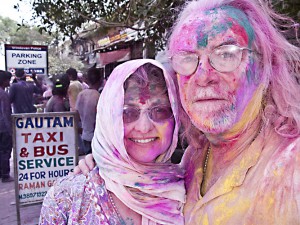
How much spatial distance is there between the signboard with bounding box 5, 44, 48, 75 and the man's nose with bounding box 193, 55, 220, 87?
6.65 m

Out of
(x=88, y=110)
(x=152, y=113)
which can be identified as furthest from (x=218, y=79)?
(x=88, y=110)

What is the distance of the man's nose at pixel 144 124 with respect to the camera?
1595 millimetres

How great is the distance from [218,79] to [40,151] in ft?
9.24

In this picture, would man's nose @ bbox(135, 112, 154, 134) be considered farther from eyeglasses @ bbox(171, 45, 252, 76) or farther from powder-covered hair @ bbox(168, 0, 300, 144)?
powder-covered hair @ bbox(168, 0, 300, 144)

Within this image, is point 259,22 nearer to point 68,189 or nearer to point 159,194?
point 159,194

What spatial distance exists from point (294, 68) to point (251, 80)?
28 centimetres

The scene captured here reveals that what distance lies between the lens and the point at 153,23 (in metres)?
4.63

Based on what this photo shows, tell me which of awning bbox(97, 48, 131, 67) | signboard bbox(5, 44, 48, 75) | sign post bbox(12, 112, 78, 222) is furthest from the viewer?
awning bbox(97, 48, 131, 67)

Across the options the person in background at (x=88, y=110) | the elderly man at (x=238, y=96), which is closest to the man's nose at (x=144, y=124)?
the elderly man at (x=238, y=96)

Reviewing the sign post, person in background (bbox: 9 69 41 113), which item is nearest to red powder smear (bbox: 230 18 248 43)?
the sign post

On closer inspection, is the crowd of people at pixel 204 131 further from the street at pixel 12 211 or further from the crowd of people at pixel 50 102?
the street at pixel 12 211

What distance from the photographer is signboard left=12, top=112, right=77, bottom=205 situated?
3.73 metres

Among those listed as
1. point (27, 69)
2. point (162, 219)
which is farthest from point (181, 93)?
point (27, 69)

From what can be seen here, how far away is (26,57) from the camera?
748 centimetres
